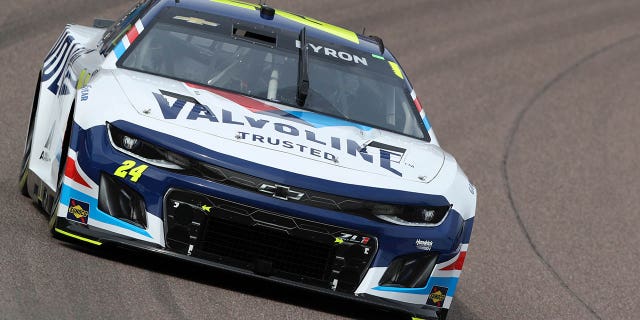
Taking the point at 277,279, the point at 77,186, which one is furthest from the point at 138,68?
the point at 277,279

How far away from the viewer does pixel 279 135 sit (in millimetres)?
6492

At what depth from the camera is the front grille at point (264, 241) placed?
6.14 metres

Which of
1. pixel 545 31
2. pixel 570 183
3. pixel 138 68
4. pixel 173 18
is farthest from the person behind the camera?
pixel 545 31

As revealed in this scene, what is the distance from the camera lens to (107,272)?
6324 millimetres

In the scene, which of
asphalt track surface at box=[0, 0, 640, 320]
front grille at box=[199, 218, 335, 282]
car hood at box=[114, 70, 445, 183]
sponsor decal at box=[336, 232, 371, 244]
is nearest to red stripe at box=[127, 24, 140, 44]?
car hood at box=[114, 70, 445, 183]

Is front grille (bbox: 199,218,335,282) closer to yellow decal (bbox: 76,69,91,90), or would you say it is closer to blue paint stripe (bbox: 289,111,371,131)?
blue paint stripe (bbox: 289,111,371,131)

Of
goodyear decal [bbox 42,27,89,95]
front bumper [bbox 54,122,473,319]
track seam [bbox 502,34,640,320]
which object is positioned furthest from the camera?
track seam [bbox 502,34,640,320]

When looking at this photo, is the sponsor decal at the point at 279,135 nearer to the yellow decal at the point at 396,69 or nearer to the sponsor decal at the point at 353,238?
the sponsor decal at the point at 353,238

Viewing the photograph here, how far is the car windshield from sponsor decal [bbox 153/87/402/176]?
64 centimetres

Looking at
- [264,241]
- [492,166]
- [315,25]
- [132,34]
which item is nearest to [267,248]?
[264,241]

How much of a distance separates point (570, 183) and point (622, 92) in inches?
182

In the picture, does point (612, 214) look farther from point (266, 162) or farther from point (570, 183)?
point (266, 162)

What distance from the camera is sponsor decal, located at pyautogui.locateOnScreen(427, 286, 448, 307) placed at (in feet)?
21.4

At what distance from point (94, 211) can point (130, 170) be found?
30 centimetres
